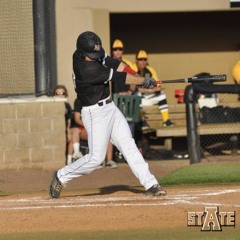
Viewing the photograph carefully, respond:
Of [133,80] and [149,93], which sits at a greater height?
[133,80]

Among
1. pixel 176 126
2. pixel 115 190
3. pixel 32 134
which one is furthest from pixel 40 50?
pixel 115 190

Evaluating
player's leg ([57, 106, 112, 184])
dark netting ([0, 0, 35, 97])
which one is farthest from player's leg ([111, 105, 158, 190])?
dark netting ([0, 0, 35, 97])

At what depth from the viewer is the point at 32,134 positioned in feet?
42.8

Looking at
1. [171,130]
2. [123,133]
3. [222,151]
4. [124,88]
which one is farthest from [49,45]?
[123,133]

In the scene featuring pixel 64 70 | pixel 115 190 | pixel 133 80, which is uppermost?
pixel 133 80

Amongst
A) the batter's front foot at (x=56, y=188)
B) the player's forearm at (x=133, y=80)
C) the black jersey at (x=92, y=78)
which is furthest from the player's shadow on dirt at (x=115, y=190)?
the player's forearm at (x=133, y=80)

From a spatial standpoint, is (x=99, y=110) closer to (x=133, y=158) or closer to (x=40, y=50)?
(x=133, y=158)

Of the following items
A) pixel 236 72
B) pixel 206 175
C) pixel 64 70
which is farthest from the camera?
pixel 236 72

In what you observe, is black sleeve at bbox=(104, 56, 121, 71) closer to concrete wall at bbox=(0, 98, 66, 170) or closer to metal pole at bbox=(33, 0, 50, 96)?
concrete wall at bbox=(0, 98, 66, 170)

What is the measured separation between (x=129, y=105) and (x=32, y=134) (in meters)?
1.69

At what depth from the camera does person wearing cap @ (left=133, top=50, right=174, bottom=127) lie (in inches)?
567

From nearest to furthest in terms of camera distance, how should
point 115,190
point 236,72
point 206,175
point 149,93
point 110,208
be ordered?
1. point 110,208
2. point 115,190
3. point 206,175
4. point 149,93
5. point 236,72

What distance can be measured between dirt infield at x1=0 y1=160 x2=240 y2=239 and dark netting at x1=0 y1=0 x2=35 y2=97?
316 cm

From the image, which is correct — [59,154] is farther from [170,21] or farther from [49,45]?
[170,21]
